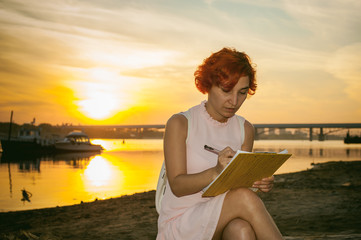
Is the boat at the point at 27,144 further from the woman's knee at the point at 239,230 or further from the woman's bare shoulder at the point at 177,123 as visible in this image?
the woman's knee at the point at 239,230

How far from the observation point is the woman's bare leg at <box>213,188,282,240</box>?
188 cm

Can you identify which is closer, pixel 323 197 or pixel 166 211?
pixel 166 211

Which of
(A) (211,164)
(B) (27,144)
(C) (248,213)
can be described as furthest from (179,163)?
(B) (27,144)

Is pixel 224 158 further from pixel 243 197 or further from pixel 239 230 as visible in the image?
pixel 239 230

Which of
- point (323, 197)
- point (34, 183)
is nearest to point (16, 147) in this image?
point (34, 183)

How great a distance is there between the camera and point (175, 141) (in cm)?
205

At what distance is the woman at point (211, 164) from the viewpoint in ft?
6.20

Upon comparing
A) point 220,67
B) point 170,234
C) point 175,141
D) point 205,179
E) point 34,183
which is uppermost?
point 220,67

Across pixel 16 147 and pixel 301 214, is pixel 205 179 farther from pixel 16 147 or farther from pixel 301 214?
pixel 16 147

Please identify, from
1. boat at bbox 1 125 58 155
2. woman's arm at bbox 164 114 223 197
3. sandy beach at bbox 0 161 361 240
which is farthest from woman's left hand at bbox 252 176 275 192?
boat at bbox 1 125 58 155

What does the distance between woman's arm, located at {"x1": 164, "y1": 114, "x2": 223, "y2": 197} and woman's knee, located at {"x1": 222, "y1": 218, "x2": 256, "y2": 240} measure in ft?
0.84

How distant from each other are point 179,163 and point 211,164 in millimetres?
224

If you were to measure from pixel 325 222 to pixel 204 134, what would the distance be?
3635mm

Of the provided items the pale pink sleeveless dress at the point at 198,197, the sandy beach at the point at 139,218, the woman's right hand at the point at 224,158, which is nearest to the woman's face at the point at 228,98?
the pale pink sleeveless dress at the point at 198,197
